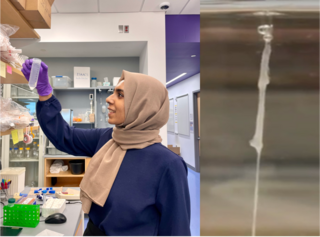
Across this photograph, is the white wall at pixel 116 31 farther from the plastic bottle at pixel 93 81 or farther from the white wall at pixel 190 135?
the white wall at pixel 190 135

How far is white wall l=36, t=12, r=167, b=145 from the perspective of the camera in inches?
86.7

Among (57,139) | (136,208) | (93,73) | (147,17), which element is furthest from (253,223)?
(93,73)

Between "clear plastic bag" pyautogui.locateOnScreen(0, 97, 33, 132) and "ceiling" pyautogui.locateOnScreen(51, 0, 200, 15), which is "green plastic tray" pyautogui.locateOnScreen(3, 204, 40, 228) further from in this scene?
"ceiling" pyautogui.locateOnScreen(51, 0, 200, 15)

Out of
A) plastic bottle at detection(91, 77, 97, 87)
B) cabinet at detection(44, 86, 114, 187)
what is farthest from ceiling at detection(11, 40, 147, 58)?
cabinet at detection(44, 86, 114, 187)

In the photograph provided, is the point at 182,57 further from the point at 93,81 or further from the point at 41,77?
the point at 41,77

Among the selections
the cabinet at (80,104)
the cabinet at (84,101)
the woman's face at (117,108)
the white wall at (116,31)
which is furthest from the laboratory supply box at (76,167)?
the woman's face at (117,108)

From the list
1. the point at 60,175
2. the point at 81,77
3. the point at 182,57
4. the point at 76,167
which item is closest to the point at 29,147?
the point at 60,175

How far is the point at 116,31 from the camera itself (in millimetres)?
2246

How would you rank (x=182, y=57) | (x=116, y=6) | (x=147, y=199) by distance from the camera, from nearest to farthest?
(x=147, y=199)
(x=116, y=6)
(x=182, y=57)

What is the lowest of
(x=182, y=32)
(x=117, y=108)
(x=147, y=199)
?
(x=147, y=199)

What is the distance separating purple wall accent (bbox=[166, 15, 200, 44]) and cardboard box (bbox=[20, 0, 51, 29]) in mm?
1628

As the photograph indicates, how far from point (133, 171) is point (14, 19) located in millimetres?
954

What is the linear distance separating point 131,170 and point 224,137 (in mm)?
766

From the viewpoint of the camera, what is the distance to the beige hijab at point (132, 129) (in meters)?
0.83
